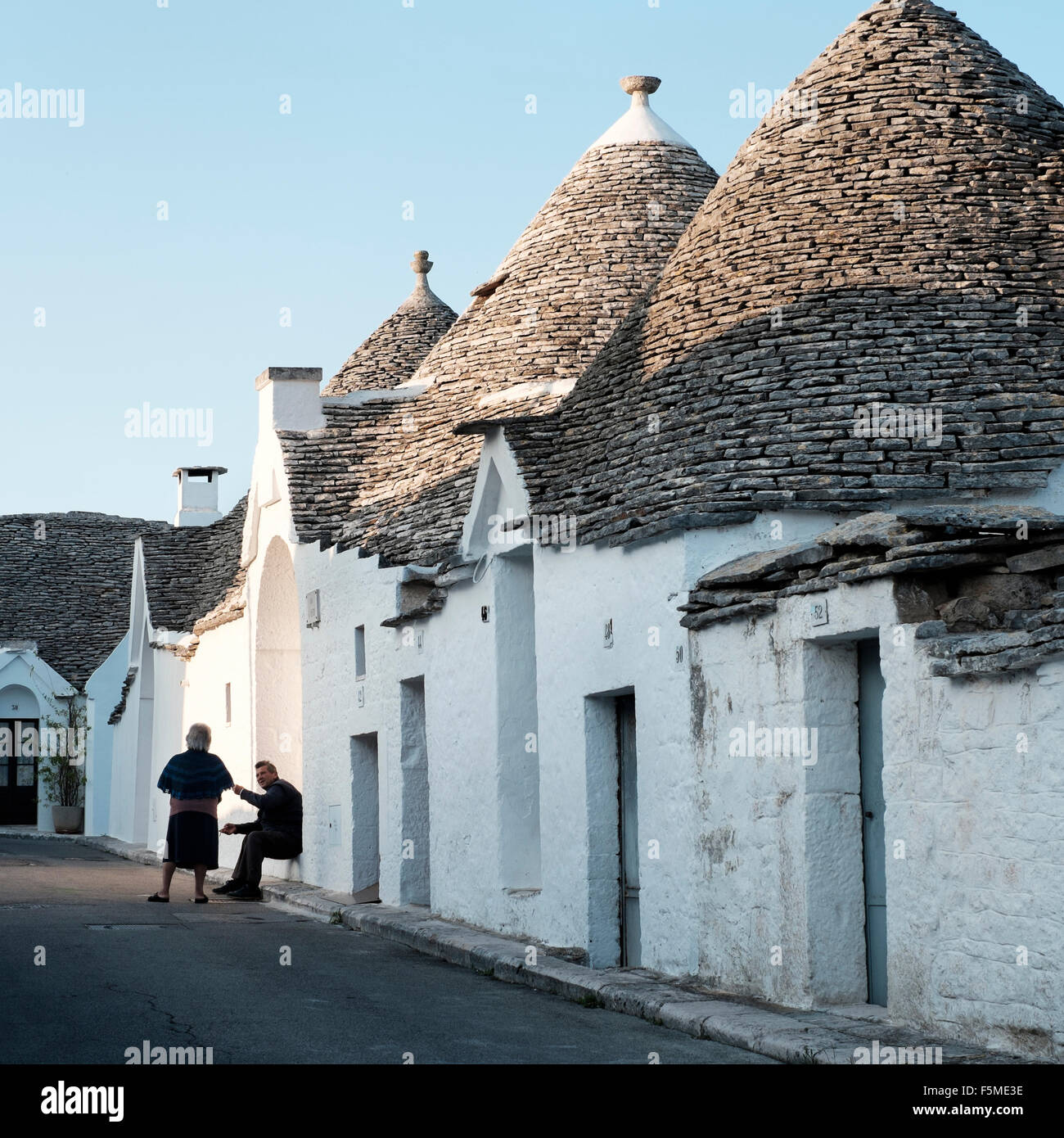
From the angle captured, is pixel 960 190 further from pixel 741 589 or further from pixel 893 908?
pixel 893 908

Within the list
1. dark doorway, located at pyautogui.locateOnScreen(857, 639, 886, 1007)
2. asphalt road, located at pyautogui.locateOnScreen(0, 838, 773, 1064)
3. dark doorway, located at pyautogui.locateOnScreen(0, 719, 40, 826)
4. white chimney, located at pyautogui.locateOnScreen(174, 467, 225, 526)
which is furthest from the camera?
dark doorway, located at pyautogui.locateOnScreen(0, 719, 40, 826)

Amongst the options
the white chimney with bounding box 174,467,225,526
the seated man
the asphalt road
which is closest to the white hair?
the seated man

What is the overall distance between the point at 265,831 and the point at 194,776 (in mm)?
2544

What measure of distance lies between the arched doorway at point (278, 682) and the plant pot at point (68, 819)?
49.7ft

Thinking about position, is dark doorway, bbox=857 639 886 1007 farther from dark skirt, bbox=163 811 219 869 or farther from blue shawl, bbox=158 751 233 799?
dark skirt, bbox=163 811 219 869

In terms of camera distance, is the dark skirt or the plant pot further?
the plant pot

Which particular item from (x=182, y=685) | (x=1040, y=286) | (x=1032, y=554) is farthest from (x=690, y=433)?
(x=182, y=685)

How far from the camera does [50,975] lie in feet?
35.7

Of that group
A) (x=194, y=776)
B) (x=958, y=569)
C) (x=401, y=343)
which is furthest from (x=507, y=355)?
(x=958, y=569)

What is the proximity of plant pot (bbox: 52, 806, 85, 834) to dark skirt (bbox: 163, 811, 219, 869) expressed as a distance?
20.1 metres

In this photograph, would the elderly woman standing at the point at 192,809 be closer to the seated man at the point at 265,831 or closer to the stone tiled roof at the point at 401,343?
the seated man at the point at 265,831

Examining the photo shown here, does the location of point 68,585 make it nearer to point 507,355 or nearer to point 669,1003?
point 507,355

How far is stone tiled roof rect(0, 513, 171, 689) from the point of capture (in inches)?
1527
